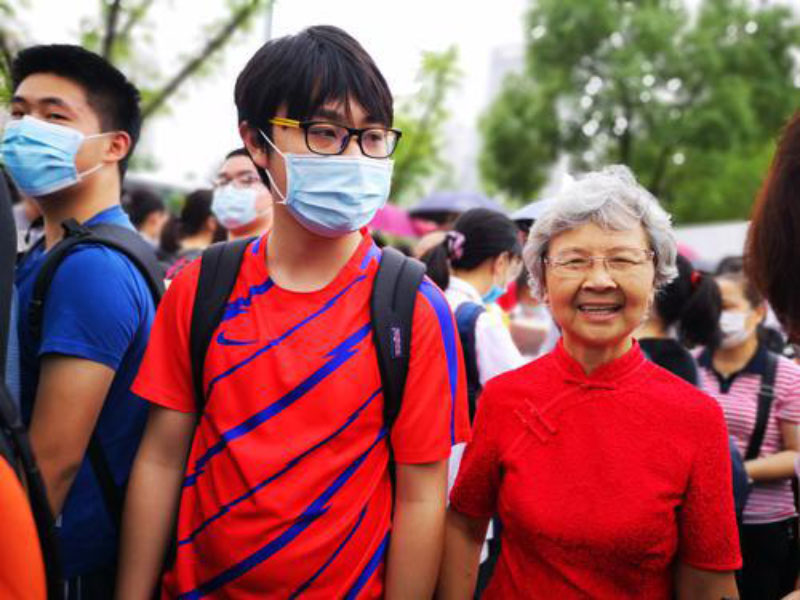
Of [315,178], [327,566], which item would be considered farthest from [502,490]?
[315,178]

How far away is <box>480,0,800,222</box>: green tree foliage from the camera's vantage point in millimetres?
23312

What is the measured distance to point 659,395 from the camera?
7.06 ft

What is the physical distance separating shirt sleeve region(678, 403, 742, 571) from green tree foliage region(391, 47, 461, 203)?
1589cm

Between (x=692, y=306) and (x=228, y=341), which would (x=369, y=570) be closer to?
(x=228, y=341)

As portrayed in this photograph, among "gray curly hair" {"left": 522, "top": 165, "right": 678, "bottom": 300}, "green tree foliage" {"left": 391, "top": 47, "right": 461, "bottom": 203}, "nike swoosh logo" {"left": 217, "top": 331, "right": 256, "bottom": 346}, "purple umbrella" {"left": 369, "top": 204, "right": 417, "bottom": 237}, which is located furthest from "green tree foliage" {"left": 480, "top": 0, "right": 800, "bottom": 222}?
"nike swoosh logo" {"left": 217, "top": 331, "right": 256, "bottom": 346}

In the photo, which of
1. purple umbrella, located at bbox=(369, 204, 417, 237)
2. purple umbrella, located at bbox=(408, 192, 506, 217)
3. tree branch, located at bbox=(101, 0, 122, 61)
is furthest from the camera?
purple umbrella, located at bbox=(369, 204, 417, 237)

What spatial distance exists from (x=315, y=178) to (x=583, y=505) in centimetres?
113

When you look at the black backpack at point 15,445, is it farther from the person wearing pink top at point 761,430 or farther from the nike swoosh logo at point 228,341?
the person wearing pink top at point 761,430

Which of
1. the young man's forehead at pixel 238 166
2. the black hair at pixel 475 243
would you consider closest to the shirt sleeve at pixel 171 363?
the black hair at pixel 475 243

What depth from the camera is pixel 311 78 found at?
2.06 m

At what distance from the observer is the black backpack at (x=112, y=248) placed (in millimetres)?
2162

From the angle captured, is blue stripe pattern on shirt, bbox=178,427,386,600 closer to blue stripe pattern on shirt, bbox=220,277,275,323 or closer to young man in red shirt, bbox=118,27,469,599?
young man in red shirt, bbox=118,27,469,599

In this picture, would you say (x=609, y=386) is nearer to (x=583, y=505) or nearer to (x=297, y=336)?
(x=583, y=505)

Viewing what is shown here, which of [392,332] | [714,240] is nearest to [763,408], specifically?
[392,332]
